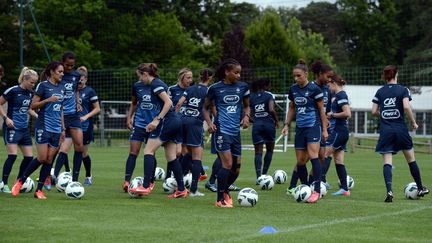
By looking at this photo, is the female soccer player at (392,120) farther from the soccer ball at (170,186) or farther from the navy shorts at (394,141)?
the soccer ball at (170,186)

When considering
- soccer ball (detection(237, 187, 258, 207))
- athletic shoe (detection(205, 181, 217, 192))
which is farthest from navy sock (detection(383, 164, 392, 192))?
athletic shoe (detection(205, 181, 217, 192))

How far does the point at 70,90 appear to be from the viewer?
13.7 metres

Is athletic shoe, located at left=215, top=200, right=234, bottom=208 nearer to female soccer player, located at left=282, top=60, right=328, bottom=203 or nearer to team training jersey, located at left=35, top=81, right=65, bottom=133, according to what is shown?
female soccer player, located at left=282, top=60, right=328, bottom=203

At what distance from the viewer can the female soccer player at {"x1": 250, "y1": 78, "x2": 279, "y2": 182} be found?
52.2 feet

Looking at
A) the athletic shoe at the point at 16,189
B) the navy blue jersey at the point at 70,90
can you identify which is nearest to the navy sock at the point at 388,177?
the navy blue jersey at the point at 70,90

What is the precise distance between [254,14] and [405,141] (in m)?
71.1

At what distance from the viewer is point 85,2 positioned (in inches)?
1935

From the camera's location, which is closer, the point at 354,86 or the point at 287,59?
the point at 354,86

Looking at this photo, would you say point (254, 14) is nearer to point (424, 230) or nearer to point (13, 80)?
point (13, 80)

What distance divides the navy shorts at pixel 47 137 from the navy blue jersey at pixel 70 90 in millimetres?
1323

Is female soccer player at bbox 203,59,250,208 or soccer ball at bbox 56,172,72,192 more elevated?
female soccer player at bbox 203,59,250,208

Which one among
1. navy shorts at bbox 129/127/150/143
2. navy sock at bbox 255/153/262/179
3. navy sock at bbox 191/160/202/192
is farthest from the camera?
navy sock at bbox 255/153/262/179

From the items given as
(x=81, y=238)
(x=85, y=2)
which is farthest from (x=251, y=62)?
(x=81, y=238)

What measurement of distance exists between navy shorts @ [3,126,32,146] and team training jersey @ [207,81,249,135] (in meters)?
3.61
